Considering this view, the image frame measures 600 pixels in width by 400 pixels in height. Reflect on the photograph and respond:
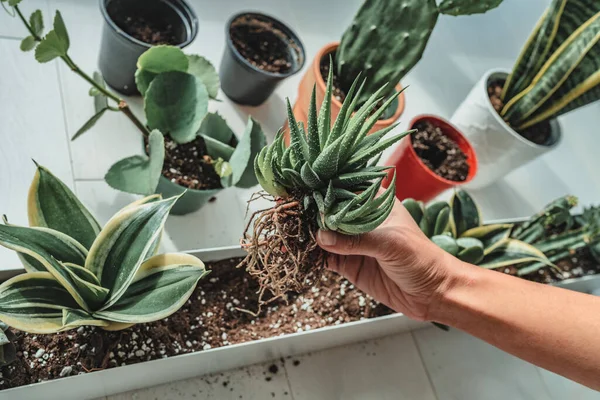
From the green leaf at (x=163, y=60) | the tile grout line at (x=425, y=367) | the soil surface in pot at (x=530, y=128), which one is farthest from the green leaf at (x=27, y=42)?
the soil surface in pot at (x=530, y=128)

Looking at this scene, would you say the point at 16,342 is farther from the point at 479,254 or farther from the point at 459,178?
the point at 459,178

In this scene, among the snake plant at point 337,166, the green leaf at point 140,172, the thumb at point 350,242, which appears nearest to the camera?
the snake plant at point 337,166

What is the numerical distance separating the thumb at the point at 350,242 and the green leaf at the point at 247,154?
287 millimetres

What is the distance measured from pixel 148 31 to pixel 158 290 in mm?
703

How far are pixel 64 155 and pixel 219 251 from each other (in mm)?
441

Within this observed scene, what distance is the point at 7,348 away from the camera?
81 centimetres

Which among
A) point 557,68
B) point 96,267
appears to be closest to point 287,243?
point 96,267

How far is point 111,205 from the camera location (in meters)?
1.19

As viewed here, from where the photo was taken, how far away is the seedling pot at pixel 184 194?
1065 mm

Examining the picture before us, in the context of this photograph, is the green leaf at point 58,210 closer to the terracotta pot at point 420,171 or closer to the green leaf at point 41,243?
the green leaf at point 41,243

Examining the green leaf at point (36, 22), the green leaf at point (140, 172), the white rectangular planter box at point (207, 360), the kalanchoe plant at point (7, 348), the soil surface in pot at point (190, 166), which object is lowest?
the white rectangular planter box at point (207, 360)

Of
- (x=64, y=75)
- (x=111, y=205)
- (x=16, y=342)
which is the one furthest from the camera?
(x=64, y=75)

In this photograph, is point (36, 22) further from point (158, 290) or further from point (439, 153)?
point (439, 153)

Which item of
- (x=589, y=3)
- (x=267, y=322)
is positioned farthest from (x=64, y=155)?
(x=589, y=3)
